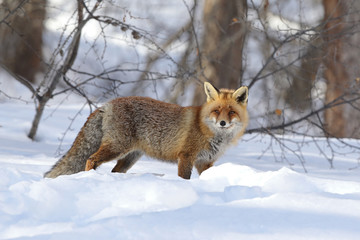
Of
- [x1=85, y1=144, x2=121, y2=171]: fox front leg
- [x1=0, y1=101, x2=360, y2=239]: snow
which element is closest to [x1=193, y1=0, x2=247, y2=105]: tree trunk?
[x1=85, y1=144, x2=121, y2=171]: fox front leg

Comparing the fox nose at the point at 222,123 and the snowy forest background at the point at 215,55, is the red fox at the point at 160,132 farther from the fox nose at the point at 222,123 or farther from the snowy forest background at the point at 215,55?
the snowy forest background at the point at 215,55

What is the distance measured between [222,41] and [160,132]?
5.30 meters

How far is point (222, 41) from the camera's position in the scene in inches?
416

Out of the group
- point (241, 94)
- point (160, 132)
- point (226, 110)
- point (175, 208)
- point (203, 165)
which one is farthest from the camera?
point (203, 165)

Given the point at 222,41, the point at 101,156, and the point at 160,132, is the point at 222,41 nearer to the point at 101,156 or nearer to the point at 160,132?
the point at 160,132

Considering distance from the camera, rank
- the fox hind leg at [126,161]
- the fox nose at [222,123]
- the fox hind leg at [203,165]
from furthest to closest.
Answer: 1. the fox hind leg at [126,161]
2. the fox hind leg at [203,165]
3. the fox nose at [222,123]

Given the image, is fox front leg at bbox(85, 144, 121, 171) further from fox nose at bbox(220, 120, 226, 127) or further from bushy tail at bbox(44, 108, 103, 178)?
fox nose at bbox(220, 120, 226, 127)

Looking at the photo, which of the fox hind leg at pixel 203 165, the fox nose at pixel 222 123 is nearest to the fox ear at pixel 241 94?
the fox nose at pixel 222 123

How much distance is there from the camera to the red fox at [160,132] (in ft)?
18.1

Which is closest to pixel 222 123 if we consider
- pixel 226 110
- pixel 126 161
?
pixel 226 110

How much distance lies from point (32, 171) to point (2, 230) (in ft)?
9.39

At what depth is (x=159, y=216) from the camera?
3.10 m

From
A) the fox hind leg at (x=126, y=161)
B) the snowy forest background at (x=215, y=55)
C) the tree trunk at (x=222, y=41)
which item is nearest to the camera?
the fox hind leg at (x=126, y=161)

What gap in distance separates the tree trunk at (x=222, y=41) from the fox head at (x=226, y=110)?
4.63 metres
